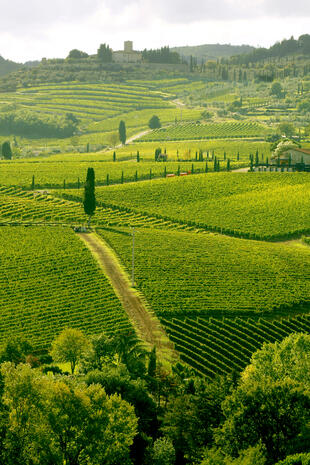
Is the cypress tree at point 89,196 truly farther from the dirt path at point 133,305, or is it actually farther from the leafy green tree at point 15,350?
the leafy green tree at point 15,350

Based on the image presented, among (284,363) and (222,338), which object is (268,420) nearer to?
(284,363)

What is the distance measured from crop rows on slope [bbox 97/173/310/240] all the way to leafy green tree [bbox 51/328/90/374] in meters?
59.9

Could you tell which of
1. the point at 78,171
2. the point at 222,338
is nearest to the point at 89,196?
the point at 222,338

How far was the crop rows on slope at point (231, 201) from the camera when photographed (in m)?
130

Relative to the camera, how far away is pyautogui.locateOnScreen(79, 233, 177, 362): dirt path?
255 ft

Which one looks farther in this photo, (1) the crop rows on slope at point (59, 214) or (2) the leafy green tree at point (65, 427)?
(1) the crop rows on slope at point (59, 214)

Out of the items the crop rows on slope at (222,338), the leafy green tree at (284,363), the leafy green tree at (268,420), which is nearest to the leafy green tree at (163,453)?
the leafy green tree at (268,420)

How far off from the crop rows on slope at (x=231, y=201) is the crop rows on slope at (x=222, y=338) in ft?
134

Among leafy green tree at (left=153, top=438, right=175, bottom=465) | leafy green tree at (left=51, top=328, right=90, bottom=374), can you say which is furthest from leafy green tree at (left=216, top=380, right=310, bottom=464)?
leafy green tree at (left=51, top=328, right=90, bottom=374)

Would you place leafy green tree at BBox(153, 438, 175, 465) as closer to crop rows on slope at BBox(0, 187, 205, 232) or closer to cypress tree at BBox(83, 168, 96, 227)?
crop rows on slope at BBox(0, 187, 205, 232)

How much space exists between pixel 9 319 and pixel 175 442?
3377 centimetres

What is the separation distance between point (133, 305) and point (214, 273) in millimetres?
18098

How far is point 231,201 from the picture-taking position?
477 feet

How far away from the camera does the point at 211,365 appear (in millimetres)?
75625
